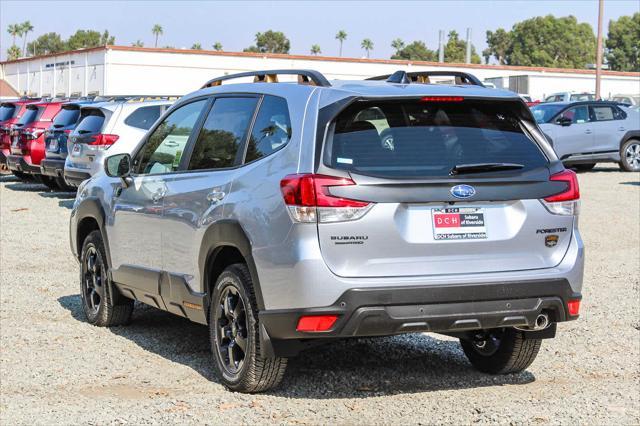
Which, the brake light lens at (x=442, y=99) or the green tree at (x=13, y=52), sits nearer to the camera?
the brake light lens at (x=442, y=99)

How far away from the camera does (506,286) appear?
19.8 ft

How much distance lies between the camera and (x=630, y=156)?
91.1 ft

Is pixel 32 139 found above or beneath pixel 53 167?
above

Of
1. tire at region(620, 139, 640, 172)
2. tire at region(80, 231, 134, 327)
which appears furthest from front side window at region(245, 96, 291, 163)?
tire at region(620, 139, 640, 172)

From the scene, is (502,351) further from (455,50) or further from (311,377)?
(455,50)

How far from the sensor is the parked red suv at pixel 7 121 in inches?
1000

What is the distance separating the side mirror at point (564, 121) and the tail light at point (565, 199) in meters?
20.9

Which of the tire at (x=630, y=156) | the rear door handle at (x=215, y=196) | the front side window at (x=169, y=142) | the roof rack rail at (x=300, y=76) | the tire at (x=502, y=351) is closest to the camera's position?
the roof rack rail at (x=300, y=76)

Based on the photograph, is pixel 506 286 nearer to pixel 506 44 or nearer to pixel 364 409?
pixel 364 409

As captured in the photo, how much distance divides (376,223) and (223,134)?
164 cm

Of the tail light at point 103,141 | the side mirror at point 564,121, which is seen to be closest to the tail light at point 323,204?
the tail light at point 103,141

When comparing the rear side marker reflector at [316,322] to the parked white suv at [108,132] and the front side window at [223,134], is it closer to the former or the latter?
the front side window at [223,134]

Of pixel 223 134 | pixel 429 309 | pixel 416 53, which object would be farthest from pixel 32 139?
pixel 416 53

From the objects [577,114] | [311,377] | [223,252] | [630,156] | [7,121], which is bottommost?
[311,377]
